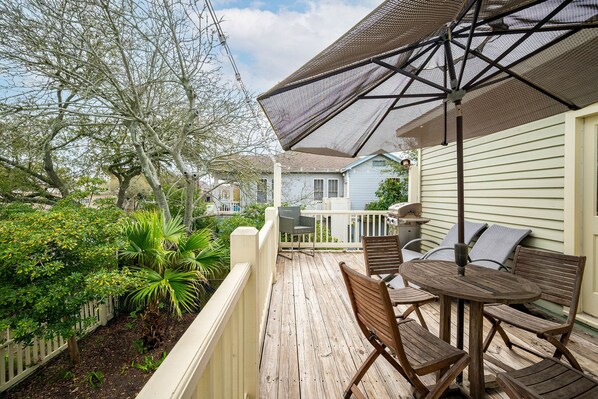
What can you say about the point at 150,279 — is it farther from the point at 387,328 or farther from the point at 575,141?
the point at 575,141

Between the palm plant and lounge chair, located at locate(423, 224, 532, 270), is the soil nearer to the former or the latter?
the palm plant

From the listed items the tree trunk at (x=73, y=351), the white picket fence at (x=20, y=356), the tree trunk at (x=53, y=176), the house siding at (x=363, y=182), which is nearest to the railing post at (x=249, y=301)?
the white picket fence at (x=20, y=356)

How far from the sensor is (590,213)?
2736mm

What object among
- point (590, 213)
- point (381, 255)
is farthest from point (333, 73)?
point (590, 213)

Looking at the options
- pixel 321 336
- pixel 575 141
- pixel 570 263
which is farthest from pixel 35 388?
pixel 575 141

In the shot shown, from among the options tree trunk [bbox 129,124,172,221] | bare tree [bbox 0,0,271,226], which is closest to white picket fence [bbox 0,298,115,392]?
tree trunk [bbox 129,124,172,221]

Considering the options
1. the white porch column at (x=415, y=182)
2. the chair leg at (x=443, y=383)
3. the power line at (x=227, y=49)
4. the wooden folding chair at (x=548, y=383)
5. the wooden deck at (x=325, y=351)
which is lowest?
the wooden deck at (x=325, y=351)

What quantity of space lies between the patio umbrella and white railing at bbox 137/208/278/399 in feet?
3.63

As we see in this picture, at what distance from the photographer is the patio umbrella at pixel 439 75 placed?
4.70 ft

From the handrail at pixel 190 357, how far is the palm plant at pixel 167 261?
2.74 metres

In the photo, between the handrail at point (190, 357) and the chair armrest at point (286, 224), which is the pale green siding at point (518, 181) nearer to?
A: the chair armrest at point (286, 224)

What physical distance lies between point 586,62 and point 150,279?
4.53 metres

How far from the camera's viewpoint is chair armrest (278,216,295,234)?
5.38 meters

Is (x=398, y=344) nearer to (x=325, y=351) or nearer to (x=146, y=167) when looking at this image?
(x=325, y=351)
